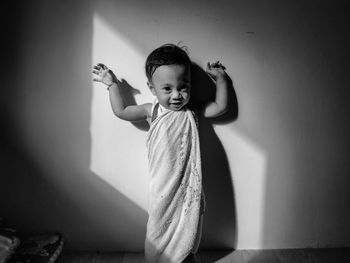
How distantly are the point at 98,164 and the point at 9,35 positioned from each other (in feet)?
2.33

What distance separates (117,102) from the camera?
146cm

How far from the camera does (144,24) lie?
1.49 m

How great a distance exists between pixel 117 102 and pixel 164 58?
0.30 metres

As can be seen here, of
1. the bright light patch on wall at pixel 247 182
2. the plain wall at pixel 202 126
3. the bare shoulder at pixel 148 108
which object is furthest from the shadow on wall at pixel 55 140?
the bright light patch on wall at pixel 247 182

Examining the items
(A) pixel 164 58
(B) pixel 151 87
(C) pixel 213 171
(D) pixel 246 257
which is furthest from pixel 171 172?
(D) pixel 246 257

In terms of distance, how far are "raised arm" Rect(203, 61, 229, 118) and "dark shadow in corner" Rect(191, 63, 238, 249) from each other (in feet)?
0.13

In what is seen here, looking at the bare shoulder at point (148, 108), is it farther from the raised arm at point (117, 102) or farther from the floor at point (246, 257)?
the floor at point (246, 257)

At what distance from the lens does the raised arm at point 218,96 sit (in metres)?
1.50

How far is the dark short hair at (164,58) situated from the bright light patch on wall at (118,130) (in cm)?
12

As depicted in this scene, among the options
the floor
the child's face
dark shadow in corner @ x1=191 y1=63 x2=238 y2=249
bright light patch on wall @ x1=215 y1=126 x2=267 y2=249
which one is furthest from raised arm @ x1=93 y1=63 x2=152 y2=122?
the floor

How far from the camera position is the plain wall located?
1.49 meters

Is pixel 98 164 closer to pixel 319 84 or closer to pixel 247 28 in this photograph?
pixel 247 28

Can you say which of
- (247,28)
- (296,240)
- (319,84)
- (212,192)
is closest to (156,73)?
(247,28)

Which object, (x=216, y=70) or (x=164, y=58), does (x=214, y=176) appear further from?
(x=164, y=58)
